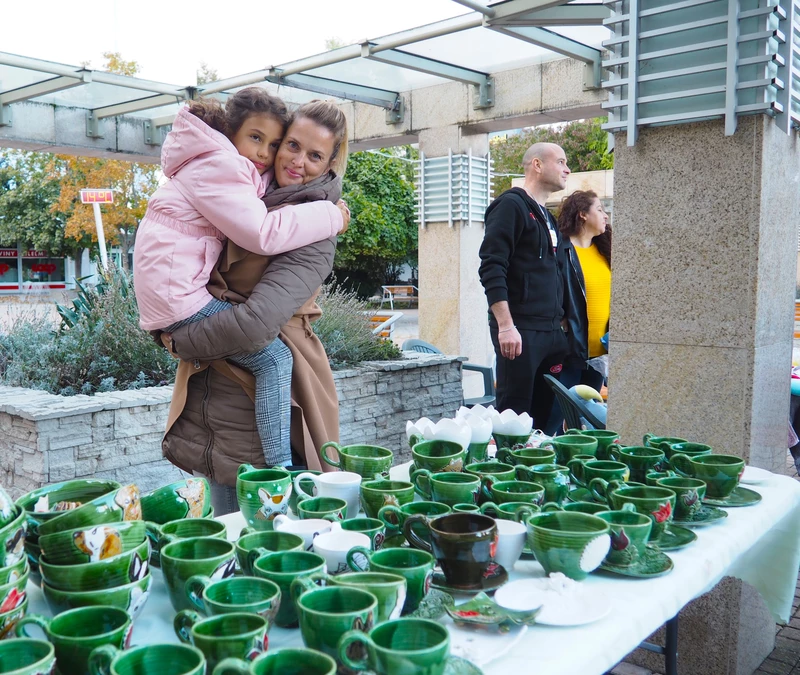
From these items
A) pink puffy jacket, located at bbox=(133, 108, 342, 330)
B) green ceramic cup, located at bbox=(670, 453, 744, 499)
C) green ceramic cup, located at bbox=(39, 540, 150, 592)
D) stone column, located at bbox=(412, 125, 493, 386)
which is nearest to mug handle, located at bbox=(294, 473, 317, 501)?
green ceramic cup, located at bbox=(39, 540, 150, 592)

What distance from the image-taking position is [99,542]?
1.29 metres

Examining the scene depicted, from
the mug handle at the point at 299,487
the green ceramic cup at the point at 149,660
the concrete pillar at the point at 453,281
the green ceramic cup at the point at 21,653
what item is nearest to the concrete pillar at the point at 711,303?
the mug handle at the point at 299,487

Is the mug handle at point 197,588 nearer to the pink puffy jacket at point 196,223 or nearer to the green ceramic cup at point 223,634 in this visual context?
the green ceramic cup at point 223,634

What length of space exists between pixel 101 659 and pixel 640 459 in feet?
4.85

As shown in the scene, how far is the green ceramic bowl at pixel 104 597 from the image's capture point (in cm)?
119

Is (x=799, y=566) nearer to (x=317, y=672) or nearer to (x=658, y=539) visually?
(x=658, y=539)

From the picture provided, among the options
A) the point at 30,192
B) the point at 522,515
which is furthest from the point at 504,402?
the point at 30,192

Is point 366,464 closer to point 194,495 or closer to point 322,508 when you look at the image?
point 322,508

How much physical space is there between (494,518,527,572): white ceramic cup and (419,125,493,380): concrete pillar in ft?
24.9

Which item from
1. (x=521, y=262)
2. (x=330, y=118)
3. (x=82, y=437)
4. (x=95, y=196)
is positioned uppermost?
(x=95, y=196)

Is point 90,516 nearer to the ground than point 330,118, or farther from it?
nearer to the ground

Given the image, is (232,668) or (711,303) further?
(711,303)

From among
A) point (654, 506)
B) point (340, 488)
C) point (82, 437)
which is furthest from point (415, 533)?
point (82, 437)

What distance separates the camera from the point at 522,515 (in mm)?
1615
